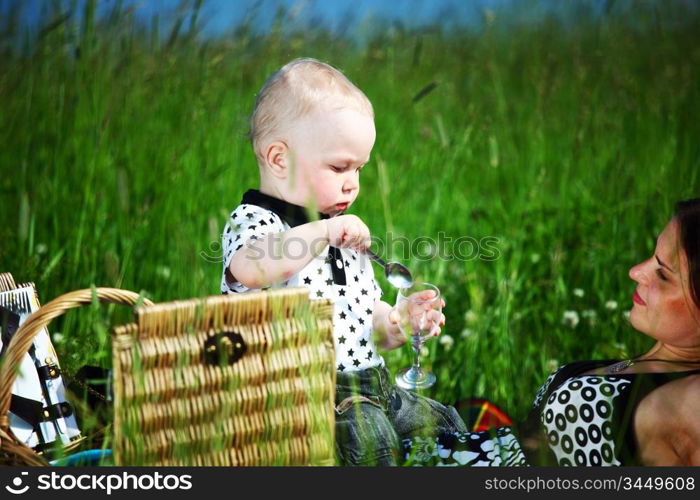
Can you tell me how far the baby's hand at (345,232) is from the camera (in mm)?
1697

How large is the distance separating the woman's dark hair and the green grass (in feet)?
2.10

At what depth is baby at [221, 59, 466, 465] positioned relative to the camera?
5.57ft

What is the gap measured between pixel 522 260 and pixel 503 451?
1.24 meters

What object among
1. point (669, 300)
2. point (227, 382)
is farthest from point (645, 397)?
point (227, 382)

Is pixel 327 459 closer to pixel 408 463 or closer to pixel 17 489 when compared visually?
pixel 408 463

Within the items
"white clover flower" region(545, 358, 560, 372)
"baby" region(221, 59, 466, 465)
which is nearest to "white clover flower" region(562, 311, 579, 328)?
"white clover flower" region(545, 358, 560, 372)

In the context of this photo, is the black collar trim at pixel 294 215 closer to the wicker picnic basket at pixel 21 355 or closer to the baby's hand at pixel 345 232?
the baby's hand at pixel 345 232

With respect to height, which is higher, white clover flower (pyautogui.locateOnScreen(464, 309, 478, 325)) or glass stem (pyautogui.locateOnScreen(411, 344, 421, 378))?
white clover flower (pyautogui.locateOnScreen(464, 309, 478, 325))

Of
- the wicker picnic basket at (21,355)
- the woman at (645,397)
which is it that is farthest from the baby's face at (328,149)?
the woman at (645,397)

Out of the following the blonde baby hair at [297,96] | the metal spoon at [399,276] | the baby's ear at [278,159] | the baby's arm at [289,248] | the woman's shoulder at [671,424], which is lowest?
the woman's shoulder at [671,424]

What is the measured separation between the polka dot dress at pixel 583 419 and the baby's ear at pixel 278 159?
725 millimetres

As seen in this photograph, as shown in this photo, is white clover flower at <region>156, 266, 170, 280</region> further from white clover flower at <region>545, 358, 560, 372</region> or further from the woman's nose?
the woman's nose

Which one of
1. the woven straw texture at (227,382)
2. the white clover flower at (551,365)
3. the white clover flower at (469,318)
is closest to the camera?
the woven straw texture at (227,382)

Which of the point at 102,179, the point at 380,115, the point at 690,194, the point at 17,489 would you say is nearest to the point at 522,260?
the point at 690,194
